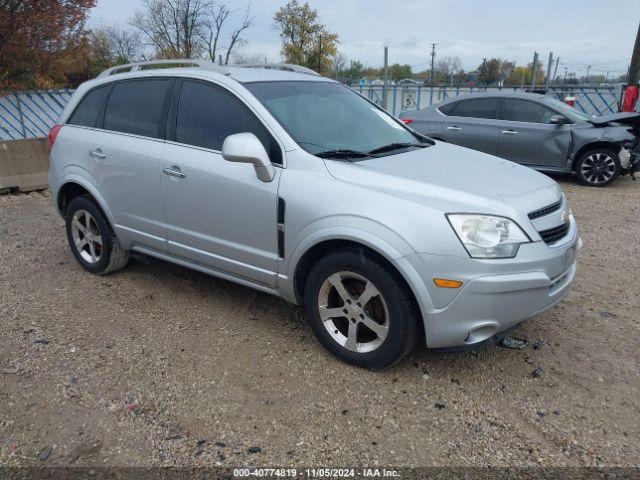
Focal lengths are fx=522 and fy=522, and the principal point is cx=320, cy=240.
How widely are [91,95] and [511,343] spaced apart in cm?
401

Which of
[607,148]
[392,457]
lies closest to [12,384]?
[392,457]

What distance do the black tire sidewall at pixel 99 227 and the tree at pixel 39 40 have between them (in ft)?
35.6

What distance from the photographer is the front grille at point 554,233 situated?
2.96 m

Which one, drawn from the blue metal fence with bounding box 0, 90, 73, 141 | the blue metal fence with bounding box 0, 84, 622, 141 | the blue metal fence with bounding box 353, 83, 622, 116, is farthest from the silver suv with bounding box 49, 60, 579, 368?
the blue metal fence with bounding box 353, 83, 622, 116

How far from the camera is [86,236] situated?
15.6 feet

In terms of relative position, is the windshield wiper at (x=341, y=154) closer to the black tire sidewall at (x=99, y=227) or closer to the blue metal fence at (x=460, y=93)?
the black tire sidewall at (x=99, y=227)

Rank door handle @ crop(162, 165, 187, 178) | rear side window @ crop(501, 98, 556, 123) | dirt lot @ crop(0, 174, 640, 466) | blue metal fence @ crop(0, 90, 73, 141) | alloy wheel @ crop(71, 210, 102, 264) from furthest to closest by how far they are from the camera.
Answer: blue metal fence @ crop(0, 90, 73, 141) → rear side window @ crop(501, 98, 556, 123) → alloy wheel @ crop(71, 210, 102, 264) → door handle @ crop(162, 165, 187, 178) → dirt lot @ crop(0, 174, 640, 466)

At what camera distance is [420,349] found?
3484 mm

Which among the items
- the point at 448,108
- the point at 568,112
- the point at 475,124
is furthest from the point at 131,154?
the point at 568,112

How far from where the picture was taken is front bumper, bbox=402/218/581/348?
2.71m

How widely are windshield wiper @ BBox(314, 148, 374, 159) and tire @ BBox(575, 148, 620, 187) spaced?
6.63 meters

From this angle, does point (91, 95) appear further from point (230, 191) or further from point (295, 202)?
point (295, 202)

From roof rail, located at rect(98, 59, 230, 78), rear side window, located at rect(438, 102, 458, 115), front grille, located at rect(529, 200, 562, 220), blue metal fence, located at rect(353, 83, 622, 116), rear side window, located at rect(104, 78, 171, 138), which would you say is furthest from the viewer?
blue metal fence, located at rect(353, 83, 622, 116)

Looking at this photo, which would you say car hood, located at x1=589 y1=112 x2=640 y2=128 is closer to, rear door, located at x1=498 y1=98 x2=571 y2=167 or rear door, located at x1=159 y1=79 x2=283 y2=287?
rear door, located at x1=498 y1=98 x2=571 y2=167
